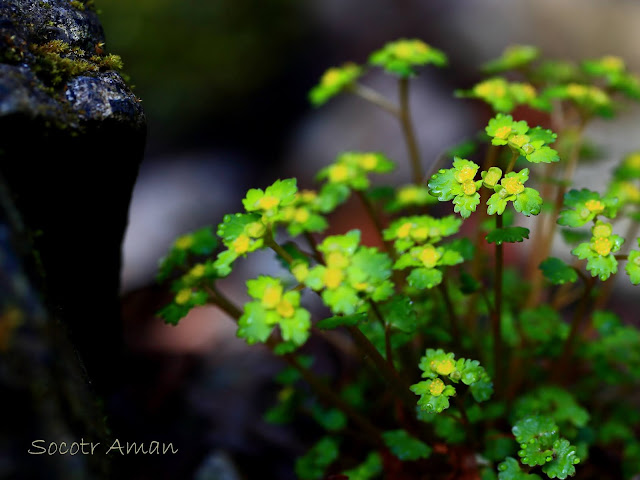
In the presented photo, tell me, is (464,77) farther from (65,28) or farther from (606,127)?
(65,28)

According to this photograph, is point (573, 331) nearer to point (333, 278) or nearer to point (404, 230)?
point (404, 230)

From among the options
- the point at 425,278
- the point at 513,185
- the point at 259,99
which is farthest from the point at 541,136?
the point at 259,99

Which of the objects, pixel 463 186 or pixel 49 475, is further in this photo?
pixel 463 186

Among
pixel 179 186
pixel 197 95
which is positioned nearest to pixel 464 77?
pixel 197 95

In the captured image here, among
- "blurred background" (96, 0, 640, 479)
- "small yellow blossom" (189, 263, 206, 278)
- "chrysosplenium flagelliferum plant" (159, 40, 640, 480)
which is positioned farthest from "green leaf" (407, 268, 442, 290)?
"blurred background" (96, 0, 640, 479)

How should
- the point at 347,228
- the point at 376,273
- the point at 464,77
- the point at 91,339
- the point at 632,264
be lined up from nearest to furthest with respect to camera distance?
the point at 376,273, the point at 632,264, the point at 91,339, the point at 347,228, the point at 464,77

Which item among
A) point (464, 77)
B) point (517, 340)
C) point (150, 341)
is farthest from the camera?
point (464, 77)
